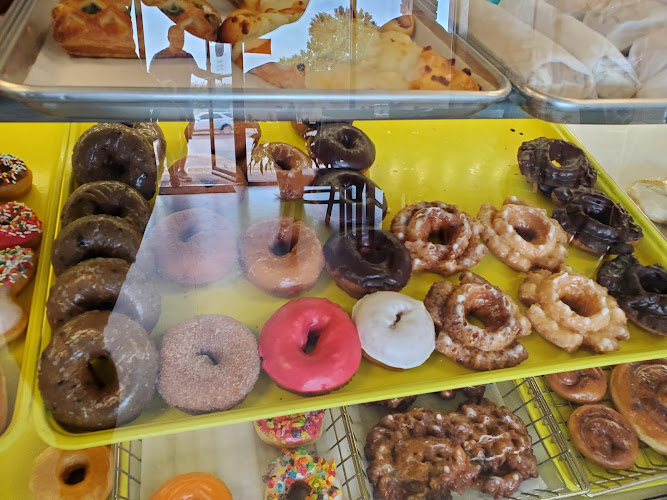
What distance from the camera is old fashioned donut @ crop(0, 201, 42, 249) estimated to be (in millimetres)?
1242

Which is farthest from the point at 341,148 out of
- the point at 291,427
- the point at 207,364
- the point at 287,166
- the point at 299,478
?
the point at 299,478

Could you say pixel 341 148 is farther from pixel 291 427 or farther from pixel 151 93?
pixel 291 427

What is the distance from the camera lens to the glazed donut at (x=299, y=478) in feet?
4.87

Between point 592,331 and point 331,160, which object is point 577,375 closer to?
point 592,331

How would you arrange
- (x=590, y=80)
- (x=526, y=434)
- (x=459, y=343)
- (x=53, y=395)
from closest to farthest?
(x=53, y=395)
(x=590, y=80)
(x=459, y=343)
(x=526, y=434)

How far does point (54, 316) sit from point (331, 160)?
0.79 meters

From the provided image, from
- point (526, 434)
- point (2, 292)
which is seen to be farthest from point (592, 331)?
point (2, 292)

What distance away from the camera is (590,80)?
113cm

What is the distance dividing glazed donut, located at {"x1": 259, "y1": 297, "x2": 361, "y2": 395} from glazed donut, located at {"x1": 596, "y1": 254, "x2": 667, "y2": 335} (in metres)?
0.73

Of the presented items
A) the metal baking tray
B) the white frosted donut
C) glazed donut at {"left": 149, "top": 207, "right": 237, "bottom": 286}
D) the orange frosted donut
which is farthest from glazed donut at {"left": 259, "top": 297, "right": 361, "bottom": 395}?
the orange frosted donut

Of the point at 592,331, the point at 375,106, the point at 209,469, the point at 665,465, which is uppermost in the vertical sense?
the point at 375,106

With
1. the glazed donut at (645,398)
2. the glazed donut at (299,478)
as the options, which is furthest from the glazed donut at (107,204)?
the glazed donut at (645,398)

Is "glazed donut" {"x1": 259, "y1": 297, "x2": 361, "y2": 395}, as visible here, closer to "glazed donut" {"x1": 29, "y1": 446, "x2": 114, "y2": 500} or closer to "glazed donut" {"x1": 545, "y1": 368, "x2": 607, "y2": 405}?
"glazed donut" {"x1": 29, "y1": 446, "x2": 114, "y2": 500}

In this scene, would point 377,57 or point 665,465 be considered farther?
point 665,465
